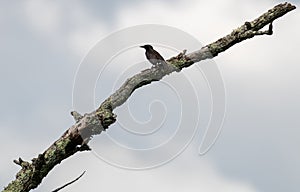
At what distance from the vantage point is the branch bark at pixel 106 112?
6.88m

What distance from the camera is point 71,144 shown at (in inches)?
271

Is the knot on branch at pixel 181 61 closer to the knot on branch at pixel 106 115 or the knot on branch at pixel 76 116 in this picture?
the knot on branch at pixel 106 115

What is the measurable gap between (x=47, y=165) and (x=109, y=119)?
3.95 ft

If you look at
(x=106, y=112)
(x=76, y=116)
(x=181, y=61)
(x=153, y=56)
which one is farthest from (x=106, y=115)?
(x=181, y=61)

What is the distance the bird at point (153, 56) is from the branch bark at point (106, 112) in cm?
14

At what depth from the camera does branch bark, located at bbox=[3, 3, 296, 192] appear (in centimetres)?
688

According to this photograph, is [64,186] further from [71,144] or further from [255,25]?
[255,25]

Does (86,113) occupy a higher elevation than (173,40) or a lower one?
lower

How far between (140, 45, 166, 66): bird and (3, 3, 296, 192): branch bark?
0.14m

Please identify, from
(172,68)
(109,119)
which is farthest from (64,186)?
(172,68)

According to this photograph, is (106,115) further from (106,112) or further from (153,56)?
(153,56)

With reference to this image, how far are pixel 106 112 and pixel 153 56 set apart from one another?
4.44 ft

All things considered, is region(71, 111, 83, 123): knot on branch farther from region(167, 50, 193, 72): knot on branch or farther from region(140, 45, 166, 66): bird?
region(167, 50, 193, 72): knot on branch

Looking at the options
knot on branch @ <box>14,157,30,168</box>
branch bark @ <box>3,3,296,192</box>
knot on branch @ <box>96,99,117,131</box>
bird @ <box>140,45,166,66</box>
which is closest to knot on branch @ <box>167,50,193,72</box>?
branch bark @ <box>3,3,296,192</box>
